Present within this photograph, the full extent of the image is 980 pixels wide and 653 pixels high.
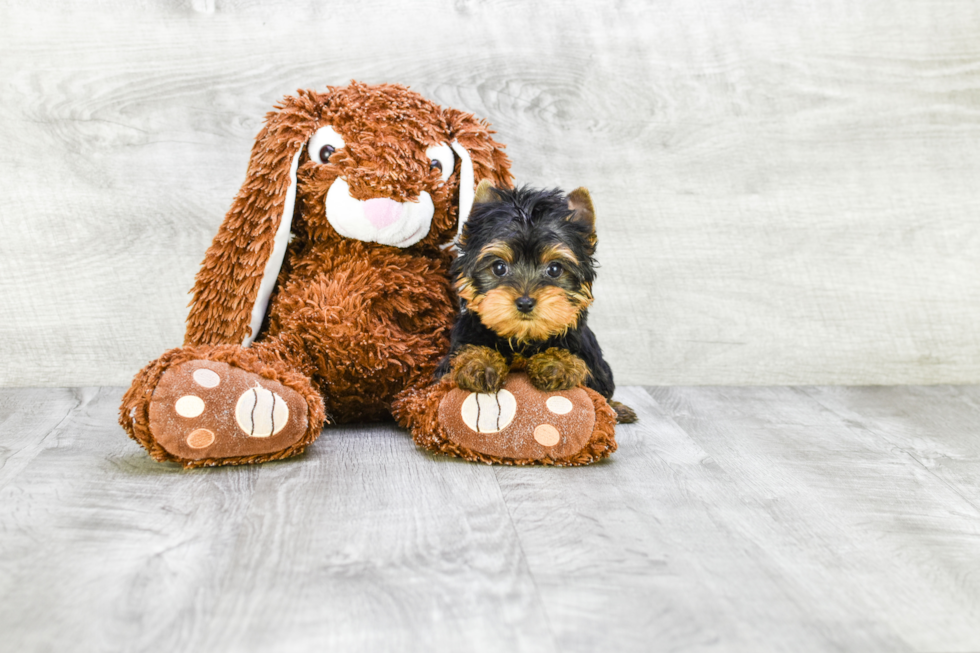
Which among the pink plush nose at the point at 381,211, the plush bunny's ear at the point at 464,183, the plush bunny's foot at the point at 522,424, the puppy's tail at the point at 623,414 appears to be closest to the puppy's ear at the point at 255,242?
the pink plush nose at the point at 381,211

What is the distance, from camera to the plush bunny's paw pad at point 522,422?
1.25 meters

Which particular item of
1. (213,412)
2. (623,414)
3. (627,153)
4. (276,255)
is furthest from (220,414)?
(627,153)

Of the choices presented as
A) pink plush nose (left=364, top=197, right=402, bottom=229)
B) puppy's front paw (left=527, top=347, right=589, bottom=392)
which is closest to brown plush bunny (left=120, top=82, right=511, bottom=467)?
pink plush nose (left=364, top=197, right=402, bottom=229)

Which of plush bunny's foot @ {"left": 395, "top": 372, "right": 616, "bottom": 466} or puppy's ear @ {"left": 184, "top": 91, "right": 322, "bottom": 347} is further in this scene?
puppy's ear @ {"left": 184, "top": 91, "right": 322, "bottom": 347}

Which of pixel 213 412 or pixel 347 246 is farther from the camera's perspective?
pixel 347 246

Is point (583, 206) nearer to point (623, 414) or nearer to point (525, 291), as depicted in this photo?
point (525, 291)

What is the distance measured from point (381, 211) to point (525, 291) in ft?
1.04

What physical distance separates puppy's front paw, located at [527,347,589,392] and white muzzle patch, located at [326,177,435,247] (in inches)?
12.2

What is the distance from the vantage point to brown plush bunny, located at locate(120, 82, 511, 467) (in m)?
1.38

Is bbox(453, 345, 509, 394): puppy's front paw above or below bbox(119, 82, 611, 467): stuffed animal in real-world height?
below

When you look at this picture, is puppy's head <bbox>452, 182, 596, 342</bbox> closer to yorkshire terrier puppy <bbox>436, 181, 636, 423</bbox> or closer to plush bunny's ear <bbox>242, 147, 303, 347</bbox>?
yorkshire terrier puppy <bbox>436, 181, 636, 423</bbox>

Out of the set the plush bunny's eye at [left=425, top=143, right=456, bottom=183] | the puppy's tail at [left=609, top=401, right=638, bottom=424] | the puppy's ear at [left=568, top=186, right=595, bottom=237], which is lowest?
the puppy's tail at [left=609, top=401, right=638, bottom=424]

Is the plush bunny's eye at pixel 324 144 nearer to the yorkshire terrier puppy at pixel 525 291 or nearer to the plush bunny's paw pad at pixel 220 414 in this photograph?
the yorkshire terrier puppy at pixel 525 291

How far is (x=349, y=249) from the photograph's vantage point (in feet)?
4.75
